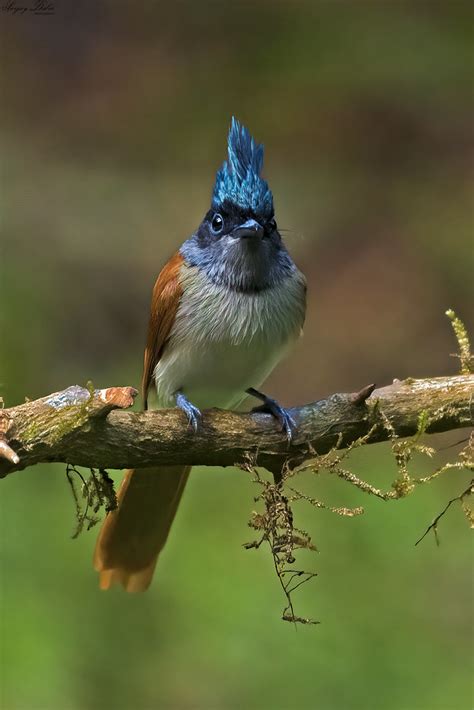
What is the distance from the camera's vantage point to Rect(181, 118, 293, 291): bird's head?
3805mm

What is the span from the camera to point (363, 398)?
2.97m

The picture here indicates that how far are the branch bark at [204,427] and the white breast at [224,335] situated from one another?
56cm

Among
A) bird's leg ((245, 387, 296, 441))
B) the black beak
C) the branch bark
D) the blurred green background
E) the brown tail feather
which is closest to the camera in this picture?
the branch bark

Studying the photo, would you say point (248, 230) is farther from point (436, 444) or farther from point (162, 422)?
point (436, 444)

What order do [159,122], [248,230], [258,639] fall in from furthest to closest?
1. [159,122]
2. [258,639]
3. [248,230]

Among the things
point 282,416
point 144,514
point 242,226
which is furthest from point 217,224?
point 144,514

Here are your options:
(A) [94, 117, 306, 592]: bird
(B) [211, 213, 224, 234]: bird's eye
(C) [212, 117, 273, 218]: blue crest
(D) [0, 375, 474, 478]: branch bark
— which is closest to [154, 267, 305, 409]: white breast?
(A) [94, 117, 306, 592]: bird

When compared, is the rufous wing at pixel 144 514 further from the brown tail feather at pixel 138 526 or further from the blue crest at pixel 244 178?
the blue crest at pixel 244 178

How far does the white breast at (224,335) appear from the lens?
12.4ft

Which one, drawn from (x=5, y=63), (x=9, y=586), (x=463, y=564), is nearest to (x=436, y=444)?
(x=463, y=564)

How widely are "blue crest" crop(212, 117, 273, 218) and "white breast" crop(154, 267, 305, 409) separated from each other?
0.32 m

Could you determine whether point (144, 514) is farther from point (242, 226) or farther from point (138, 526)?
point (242, 226)

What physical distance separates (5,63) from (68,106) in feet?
2.20

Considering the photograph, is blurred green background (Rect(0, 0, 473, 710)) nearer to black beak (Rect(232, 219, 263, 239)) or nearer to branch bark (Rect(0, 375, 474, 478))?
black beak (Rect(232, 219, 263, 239))
